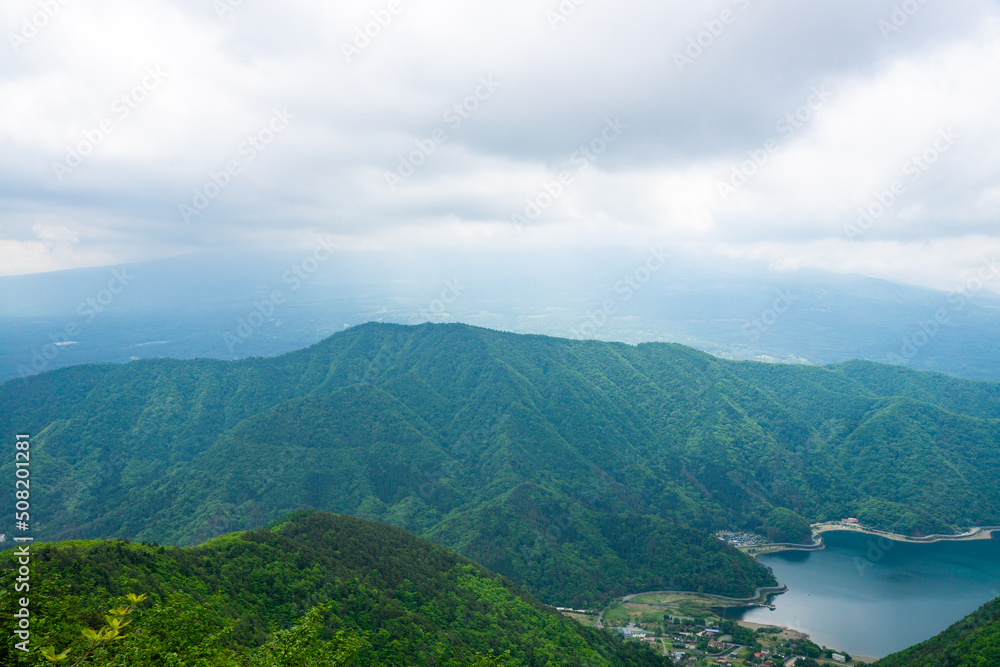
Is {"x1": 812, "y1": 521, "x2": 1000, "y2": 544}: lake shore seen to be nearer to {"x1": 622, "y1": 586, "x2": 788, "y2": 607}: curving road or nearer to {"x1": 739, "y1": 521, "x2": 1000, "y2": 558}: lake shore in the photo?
{"x1": 739, "y1": 521, "x2": 1000, "y2": 558}: lake shore

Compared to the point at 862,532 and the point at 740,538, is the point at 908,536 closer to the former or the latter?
the point at 862,532

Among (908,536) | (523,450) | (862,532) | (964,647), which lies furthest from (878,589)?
(523,450)

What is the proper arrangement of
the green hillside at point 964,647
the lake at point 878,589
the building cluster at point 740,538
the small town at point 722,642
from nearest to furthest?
the green hillside at point 964,647 → the small town at point 722,642 → the lake at point 878,589 → the building cluster at point 740,538

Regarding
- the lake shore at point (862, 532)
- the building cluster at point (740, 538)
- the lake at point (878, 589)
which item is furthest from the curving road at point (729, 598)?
the building cluster at point (740, 538)

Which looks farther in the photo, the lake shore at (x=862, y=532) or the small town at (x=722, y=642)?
the lake shore at (x=862, y=532)

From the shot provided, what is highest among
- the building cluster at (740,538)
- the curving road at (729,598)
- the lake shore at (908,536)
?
the lake shore at (908,536)

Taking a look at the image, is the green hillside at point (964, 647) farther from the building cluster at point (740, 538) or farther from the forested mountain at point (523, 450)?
the building cluster at point (740, 538)

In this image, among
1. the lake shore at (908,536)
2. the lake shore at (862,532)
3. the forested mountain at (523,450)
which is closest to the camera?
the forested mountain at (523,450)
